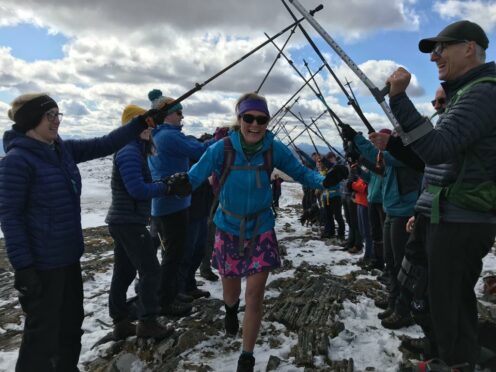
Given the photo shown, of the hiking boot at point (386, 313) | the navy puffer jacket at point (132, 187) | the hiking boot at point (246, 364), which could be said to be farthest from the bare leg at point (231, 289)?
the hiking boot at point (386, 313)

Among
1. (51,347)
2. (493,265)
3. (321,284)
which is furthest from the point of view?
(493,265)

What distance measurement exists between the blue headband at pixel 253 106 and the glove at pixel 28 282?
8.25ft

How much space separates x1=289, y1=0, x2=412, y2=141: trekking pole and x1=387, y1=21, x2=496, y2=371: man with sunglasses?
0.09 m

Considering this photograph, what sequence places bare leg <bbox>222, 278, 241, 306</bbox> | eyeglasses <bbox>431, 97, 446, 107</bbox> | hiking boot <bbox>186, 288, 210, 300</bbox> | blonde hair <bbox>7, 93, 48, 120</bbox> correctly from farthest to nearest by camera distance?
1. hiking boot <bbox>186, 288, 210, 300</bbox>
2. eyeglasses <bbox>431, 97, 446, 107</bbox>
3. bare leg <bbox>222, 278, 241, 306</bbox>
4. blonde hair <bbox>7, 93, 48, 120</bbox>

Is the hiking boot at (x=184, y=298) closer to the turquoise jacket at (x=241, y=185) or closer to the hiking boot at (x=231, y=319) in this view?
the hiking boot at (x=231, y=319)

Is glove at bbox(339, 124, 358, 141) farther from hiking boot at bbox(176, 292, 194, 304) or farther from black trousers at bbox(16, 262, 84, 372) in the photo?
hiking boot at bbox(176, 292, 194, 304)

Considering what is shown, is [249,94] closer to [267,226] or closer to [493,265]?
[267,226]

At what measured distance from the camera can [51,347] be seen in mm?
3096

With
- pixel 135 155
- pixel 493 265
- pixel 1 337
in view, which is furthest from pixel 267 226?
pixel 493 265

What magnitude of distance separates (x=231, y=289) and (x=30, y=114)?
2775mm

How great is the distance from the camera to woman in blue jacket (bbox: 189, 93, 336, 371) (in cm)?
373

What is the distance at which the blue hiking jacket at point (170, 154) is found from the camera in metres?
4.95

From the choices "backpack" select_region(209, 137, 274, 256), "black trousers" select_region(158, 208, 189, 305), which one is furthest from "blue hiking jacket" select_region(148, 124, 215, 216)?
"backpack" select_region(209, 137, 274, 256)

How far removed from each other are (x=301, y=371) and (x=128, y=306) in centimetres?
255
